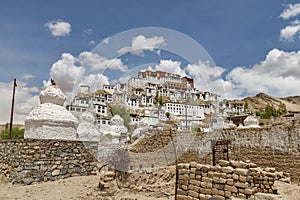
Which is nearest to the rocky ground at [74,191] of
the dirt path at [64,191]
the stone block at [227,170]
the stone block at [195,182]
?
the dirt path at [64,191]

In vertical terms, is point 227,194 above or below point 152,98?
below

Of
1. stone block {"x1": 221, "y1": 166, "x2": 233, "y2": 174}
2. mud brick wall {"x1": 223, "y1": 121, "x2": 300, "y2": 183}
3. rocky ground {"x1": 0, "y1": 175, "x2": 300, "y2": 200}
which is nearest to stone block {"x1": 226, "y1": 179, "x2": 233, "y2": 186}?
stone block {"x1": 221, "y1": 166, "x2": 233, "y2": 174}

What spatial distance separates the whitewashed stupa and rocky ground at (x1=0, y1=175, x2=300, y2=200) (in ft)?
5.12

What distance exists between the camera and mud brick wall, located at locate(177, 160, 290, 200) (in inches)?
213

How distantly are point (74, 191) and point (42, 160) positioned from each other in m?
1.57

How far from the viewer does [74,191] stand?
7.75 meters

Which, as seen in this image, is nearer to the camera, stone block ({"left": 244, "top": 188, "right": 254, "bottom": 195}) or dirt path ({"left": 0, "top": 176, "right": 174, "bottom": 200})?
stone block ({"left": 244, "top": 188, "right": 254, "bottom": 195})

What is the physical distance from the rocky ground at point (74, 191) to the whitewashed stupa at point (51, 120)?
1.56m

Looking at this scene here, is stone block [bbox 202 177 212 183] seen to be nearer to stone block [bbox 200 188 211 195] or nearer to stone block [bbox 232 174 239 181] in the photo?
stone block [bbox 200 188 211 195]

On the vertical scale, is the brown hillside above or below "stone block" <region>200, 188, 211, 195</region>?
above

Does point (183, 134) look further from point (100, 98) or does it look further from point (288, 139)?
point (100, 98)

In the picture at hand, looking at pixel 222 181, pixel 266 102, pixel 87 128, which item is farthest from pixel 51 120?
pixel 266 102

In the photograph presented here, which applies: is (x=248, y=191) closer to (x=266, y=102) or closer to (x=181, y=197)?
(x=181, y=197)

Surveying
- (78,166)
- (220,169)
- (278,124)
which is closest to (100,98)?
(78,166)
